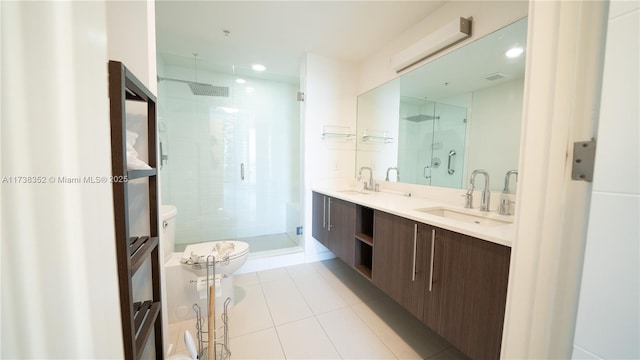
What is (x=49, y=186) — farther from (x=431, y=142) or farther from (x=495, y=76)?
(x=431, y=142)

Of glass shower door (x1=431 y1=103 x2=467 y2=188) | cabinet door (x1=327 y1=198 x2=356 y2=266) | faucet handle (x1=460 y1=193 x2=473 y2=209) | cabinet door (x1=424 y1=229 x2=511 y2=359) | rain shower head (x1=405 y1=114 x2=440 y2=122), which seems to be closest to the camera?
cabinet door (x1=424 y1=229 x2=511 y2=359)

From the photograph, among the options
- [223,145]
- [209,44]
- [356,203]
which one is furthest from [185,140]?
[356,203]

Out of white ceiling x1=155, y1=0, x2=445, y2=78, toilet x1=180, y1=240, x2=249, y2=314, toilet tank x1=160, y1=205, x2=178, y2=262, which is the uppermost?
white ceiling x1=155, y1=0, x2=445, y2=78

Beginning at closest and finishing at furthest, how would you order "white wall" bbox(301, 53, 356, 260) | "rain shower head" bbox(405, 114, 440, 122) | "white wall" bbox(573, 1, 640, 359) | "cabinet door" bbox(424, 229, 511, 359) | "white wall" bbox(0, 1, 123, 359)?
"white wall" bbox(0, 1, 123, 359) → "white wall" bbox(573, 1, 640, 359) → "cabinet door" bbox(424, 229, 511, 359) → "rain shower head" bbox(405, 114, 440, 122) → "white wall" bbox(301, 53, 356, 260)

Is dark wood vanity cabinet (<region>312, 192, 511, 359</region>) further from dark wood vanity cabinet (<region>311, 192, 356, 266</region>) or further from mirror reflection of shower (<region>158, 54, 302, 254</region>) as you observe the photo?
mirror reflection of shower (<region>158, 54, 302, 254</region>)

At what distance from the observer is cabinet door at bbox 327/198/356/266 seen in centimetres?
191

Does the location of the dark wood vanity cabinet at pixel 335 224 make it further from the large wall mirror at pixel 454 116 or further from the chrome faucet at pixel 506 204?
the chrome faucet at pixel 506 204

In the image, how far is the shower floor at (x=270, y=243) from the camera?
2.72m

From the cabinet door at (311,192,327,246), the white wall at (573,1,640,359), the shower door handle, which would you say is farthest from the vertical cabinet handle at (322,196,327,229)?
the white wall at (573,1,640,359)

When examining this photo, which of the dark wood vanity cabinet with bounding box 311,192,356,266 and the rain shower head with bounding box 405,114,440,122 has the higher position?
the rain shower head with bounding box 405,114,440,122

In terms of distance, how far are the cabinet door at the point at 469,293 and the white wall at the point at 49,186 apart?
1.16 metres

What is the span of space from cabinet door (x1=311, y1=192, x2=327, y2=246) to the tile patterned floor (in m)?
0.43

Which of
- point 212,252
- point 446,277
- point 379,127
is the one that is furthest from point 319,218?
point 446,277

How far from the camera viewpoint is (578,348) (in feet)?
1.45
